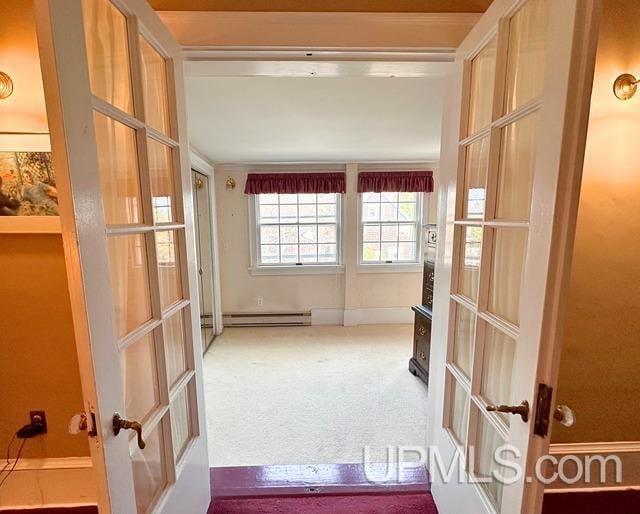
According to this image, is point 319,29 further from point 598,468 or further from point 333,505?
point 598,468

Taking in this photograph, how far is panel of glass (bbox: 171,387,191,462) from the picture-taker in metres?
1.08

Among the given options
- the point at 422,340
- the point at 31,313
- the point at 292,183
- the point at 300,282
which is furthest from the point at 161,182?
the point at 300,282

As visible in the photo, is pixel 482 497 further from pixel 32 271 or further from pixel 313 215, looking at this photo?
pixel 313 215

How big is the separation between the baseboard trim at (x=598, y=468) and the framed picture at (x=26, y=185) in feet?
7.65

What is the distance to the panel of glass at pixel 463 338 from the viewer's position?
3.61 feet

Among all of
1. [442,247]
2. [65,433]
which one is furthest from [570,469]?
[65,433]

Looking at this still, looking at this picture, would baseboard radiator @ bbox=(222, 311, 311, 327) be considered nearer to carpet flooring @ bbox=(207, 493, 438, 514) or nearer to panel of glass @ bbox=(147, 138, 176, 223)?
carpet flooring @ bbox=(207, 493, 438, 514)

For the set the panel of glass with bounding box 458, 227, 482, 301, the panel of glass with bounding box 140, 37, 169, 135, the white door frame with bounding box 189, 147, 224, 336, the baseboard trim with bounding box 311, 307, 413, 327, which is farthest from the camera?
the baseboard trim with bounding box 311, 307, 413, 327

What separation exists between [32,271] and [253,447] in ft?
5.23

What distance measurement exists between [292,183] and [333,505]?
3.39m

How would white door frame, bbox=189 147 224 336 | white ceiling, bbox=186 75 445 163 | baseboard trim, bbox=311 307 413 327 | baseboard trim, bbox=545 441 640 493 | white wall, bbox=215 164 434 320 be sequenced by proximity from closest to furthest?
baseboard trim, bbox=545 441 640 493 → white ceiling, bbox=186 75 445 163 → white door frame, bbox=189 147 224 336 → white wall, bbox=215 164 434 320 → baseboard trim, bbox=311 307 413 327

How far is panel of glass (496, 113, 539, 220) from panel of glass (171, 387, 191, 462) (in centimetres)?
128

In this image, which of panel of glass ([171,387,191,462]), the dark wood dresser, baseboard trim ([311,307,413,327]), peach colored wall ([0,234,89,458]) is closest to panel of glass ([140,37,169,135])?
peach colored wall ([0,234,89,458])

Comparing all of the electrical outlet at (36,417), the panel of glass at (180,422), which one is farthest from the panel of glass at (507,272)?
the electrical outlet at (36,417)
